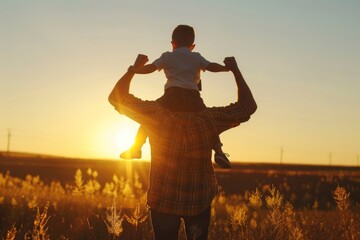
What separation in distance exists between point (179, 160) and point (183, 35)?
1092mm

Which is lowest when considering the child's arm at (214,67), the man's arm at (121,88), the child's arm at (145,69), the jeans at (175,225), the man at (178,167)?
the jeans at (175,225)

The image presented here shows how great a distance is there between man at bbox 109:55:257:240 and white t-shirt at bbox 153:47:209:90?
242 mm

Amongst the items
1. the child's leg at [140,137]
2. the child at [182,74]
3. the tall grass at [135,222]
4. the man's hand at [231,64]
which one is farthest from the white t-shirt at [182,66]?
the tall grass at [135,222]

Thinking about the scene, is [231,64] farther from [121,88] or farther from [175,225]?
[175,225]

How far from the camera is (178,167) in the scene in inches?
159

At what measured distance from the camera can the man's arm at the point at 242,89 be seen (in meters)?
4.40

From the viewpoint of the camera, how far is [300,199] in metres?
24.0

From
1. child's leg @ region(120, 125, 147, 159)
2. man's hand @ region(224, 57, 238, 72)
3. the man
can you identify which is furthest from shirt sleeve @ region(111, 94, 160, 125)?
man's hand @ region(224, 57, 238, 72)

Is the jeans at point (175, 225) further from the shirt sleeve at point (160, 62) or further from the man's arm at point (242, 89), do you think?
the shirt sleeve at point (160, 62)

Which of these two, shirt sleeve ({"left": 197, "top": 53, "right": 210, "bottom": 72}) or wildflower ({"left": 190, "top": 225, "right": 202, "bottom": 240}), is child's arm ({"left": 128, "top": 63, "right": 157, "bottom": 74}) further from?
wildflower ({"left": 190, "top": 225, "right": 202, "bottom": 240})

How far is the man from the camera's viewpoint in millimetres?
4020

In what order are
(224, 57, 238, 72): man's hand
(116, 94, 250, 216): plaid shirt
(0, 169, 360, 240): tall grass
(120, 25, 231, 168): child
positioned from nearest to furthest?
(116, 94, 250, 216): plaid shirt, (120, 25, 231, 168): child, (224, 57, 238, 72): man's hand, (0, 169, 360, 240): tall grass

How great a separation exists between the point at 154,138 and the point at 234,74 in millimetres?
897

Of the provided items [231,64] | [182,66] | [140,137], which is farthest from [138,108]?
[231,64]
